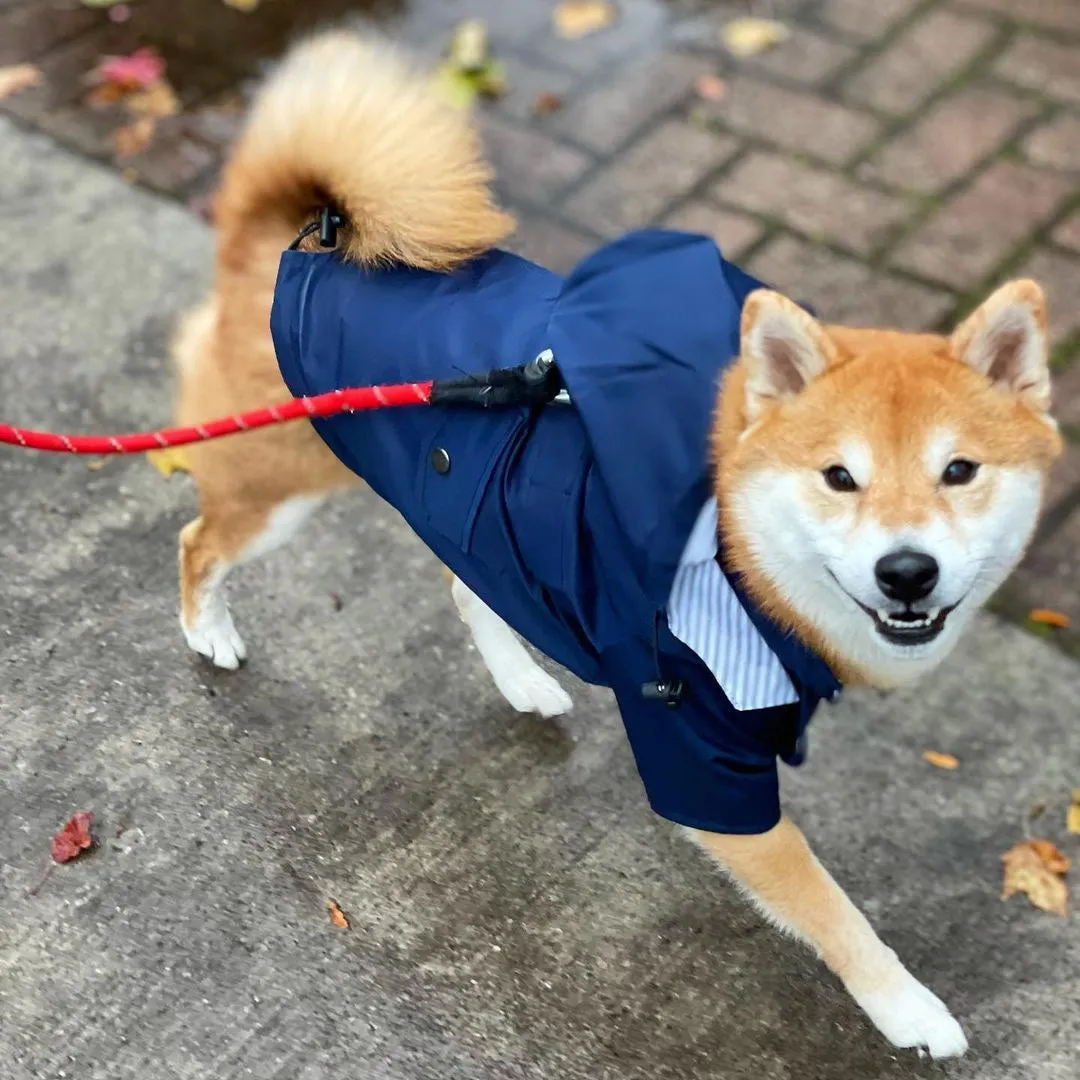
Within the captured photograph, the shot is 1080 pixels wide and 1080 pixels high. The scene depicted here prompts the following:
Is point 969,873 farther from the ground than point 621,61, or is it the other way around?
point 621,61

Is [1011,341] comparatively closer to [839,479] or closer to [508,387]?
[839,479]

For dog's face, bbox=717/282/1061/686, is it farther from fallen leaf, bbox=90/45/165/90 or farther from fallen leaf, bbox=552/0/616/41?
fallen leaf, bbox=90/45/165/90

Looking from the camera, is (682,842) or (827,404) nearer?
(827,404)

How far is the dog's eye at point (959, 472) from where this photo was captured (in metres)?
1.72

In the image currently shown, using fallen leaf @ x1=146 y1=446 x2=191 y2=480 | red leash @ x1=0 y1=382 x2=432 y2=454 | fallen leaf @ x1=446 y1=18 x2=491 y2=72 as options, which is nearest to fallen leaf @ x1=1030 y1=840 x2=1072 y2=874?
red leash @ x1=0 y1=382 x2=432 y2=454

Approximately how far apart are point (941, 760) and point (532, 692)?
Result: 2.90ft

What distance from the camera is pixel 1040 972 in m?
2.27

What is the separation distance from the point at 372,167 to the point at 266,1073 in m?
1.57

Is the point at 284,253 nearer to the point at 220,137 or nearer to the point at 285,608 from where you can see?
the point at 285,608

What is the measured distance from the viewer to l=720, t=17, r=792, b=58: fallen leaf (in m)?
4.38

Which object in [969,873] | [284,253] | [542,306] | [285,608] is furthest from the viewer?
[285,608]

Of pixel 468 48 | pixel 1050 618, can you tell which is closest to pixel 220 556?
pixel 1050 618

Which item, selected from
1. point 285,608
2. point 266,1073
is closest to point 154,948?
point 266,1073

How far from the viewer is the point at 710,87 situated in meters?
4.24
